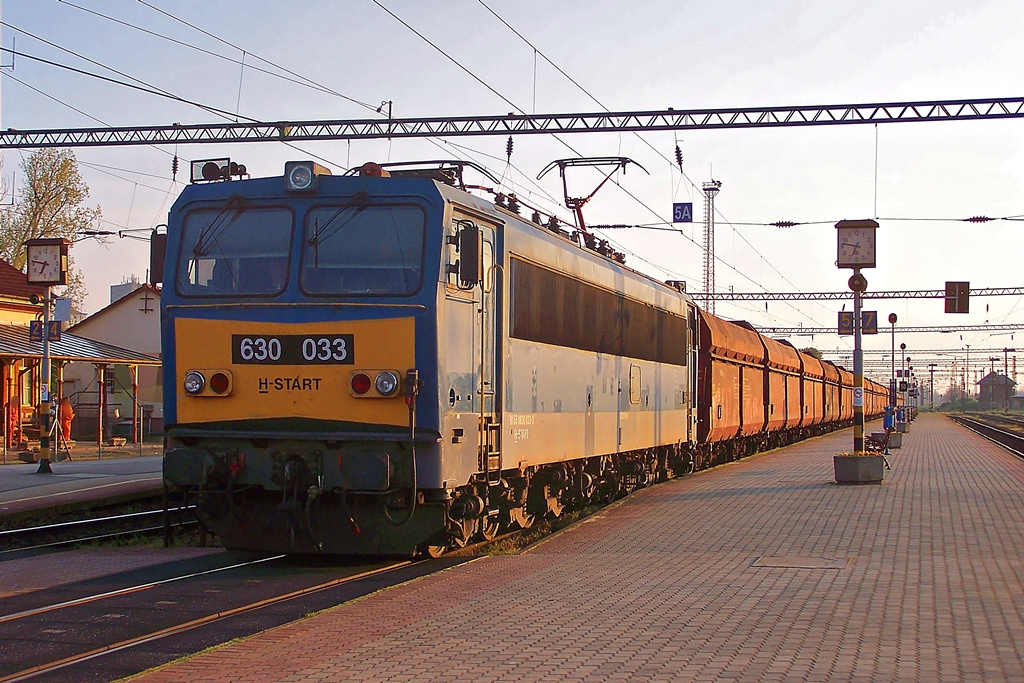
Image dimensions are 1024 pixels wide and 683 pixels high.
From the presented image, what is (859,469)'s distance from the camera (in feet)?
67.4

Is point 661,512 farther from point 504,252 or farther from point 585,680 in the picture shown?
point 585,680

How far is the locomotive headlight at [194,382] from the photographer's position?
11039 millimetres

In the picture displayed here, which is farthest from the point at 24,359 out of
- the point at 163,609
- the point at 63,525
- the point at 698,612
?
the point at 698,612

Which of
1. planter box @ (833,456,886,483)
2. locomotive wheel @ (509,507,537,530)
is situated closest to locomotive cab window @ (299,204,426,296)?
locomotive wheel @ (509,507,537,530)

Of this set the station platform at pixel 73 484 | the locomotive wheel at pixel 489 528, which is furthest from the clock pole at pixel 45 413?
the locomotive wheel at pixel 489 528

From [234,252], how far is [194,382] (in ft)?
4.22

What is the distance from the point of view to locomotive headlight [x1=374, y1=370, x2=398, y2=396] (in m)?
10.5

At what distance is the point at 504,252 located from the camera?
39.9ft

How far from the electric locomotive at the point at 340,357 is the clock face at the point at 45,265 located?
1316 centimetres

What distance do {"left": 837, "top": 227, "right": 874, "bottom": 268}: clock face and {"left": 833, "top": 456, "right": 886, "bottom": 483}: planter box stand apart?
11.3ft

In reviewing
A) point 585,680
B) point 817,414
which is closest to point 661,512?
point 585,680

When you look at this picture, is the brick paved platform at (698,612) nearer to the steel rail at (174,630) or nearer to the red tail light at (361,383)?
the steel rail at (174,630)

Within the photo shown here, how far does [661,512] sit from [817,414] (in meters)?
32.9

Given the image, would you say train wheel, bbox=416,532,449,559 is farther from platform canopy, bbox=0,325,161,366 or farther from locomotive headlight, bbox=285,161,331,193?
platform canopy, bbox=0,325,161,366
